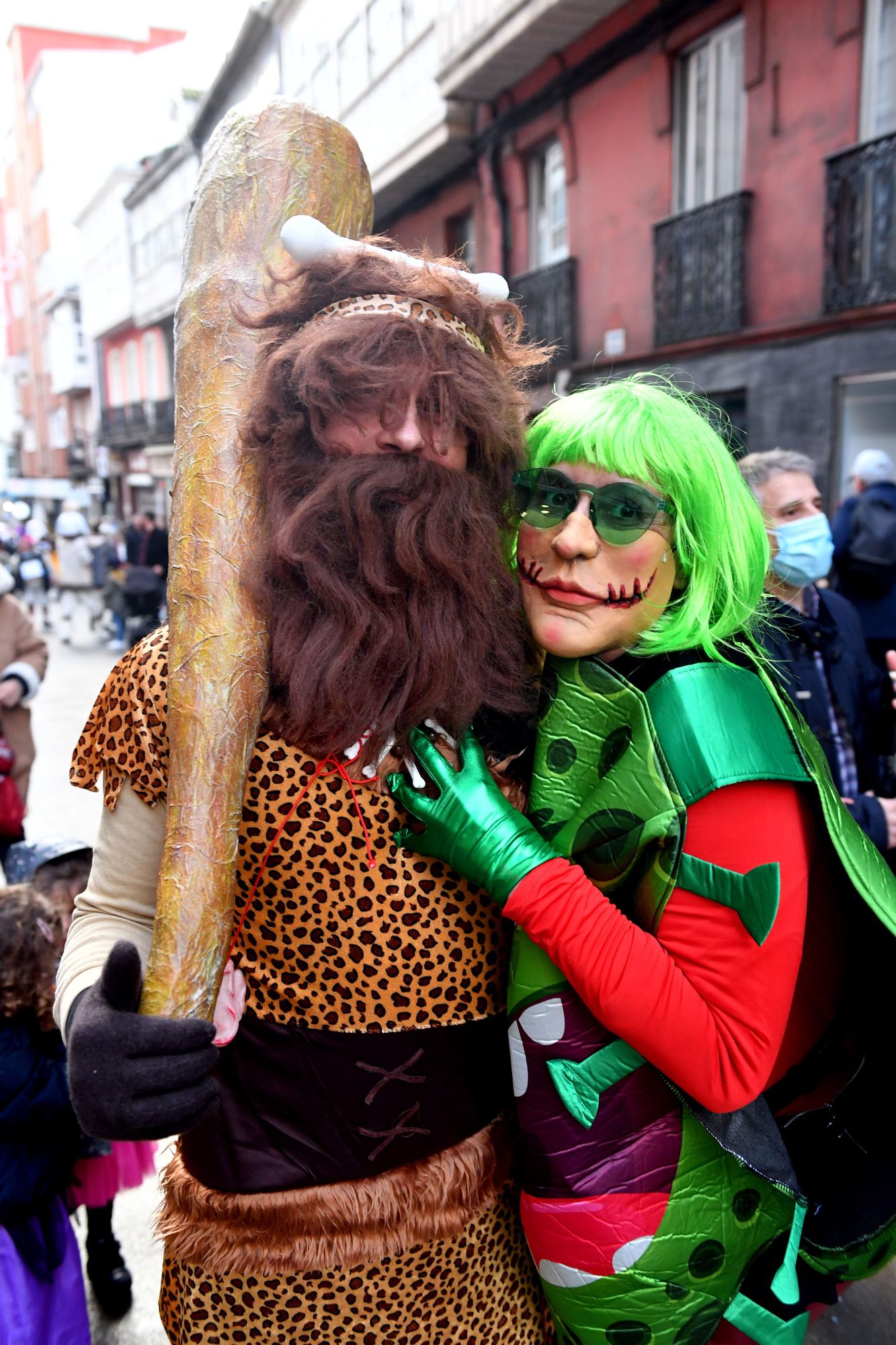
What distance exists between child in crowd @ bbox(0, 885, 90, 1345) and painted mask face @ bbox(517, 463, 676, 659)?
4.89ft

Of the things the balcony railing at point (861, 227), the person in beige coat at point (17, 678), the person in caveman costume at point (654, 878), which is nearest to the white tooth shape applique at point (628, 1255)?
the person in caveman costume at point (654, 878)

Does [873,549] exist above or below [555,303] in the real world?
below

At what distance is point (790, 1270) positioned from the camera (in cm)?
127

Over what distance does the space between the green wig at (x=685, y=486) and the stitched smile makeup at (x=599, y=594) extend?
0.17ft

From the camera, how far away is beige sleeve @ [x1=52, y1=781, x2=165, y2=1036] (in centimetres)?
125

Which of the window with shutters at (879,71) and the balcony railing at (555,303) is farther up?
the window with shutters at (879,71)

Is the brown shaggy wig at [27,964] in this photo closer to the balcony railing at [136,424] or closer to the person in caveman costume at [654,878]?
the person in caveman costume at [654,878]

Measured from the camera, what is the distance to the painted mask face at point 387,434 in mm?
1203

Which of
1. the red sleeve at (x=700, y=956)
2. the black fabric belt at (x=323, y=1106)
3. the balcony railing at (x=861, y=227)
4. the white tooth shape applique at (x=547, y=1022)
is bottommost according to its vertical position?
the black fabric belt at (x=323, y=1106)

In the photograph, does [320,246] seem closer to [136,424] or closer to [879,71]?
[879,71]

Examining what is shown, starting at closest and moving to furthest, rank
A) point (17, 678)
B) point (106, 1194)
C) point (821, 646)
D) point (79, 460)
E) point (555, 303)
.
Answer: point (106, 1194) < point (821, 646) < point (17, 678) < point (555, 303) < point (79, 460)

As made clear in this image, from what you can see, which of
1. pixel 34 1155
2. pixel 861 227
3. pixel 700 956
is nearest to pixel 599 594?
pixel 700 956

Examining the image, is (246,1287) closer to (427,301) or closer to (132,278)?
(427,301)

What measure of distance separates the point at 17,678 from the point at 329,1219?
121 inches
